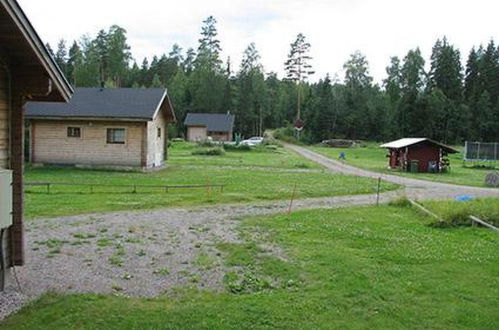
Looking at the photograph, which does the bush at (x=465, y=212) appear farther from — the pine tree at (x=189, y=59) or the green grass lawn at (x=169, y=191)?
the pine tree at (x=189, y=59)

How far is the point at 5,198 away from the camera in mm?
7207

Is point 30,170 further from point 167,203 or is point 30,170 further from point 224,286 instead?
point 224,286

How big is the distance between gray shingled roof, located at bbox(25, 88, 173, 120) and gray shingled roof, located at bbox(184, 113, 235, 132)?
46511 millimetres

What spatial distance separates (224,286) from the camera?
28.5 ft

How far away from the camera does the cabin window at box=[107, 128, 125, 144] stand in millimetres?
31109

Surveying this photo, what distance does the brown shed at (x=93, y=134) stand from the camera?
3073cm

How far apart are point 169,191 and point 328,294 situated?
14.2 m

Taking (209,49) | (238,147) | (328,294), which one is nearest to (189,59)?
(209,49)

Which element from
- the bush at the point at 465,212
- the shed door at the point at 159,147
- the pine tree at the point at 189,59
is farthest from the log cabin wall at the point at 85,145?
the pine tree at the point at 189,59

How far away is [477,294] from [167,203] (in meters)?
12.0

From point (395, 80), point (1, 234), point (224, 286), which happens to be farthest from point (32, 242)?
point (395, 80)

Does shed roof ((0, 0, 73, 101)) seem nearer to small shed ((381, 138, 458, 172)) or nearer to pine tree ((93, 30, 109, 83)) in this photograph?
small shed ((381, 138, 458, 172))

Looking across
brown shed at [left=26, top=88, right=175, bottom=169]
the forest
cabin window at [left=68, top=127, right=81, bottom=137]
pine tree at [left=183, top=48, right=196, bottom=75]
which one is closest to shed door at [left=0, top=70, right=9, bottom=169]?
brown shed at [left=26, top=88, right=175, bottom=169]

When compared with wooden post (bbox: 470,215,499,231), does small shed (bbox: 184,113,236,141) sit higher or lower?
higher
